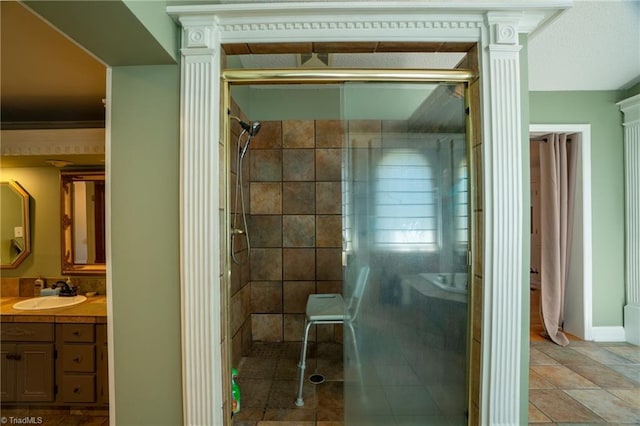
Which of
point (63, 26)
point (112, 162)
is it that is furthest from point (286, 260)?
point (63, 26)

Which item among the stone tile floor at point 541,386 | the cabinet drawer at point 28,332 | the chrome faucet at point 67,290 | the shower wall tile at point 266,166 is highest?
the shower wall tile at point 266,166

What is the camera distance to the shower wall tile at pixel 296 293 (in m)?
2.83

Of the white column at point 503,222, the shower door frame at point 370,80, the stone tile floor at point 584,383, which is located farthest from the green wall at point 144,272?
the stone tile floor at point 584,383

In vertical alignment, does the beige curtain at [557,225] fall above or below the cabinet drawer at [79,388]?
above

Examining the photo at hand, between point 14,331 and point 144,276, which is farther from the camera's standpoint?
point 14,331

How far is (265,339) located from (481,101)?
2668mm

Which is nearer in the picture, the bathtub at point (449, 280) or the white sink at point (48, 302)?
the bathtub at point (449, 280)

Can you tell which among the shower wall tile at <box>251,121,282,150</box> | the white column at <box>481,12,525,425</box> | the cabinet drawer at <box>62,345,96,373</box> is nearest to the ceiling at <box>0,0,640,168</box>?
the white column at <box>481,12,525,425</box>

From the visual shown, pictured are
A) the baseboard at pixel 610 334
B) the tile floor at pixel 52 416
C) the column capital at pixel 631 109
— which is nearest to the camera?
the tile floor at pixel 52 416

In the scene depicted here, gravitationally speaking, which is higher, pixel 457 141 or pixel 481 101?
pixel 481 101

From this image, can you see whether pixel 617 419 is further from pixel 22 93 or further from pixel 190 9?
pixel 22 93

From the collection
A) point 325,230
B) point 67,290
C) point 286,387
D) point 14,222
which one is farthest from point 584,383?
point 14,222

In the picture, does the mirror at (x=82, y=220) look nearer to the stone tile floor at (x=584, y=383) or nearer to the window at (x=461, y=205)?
the window at (x=461, y=205)

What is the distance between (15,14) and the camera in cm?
124
